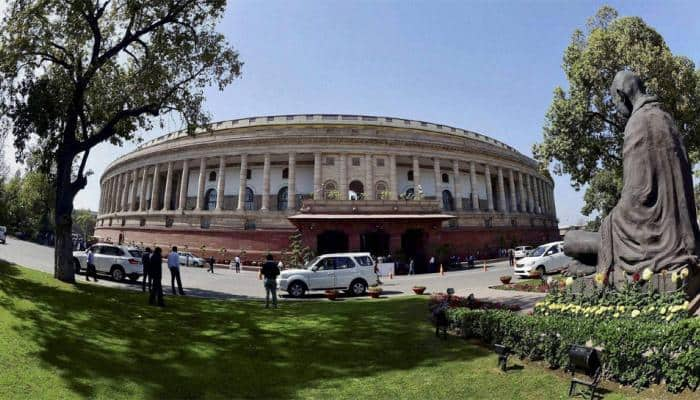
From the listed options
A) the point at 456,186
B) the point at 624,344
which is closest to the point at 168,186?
the point at 456,186

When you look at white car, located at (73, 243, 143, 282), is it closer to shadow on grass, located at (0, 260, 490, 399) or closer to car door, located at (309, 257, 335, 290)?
shadow on grass, located at (0, 260, 490, 399)

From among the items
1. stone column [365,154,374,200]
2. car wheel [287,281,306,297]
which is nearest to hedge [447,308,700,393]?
car wheel [287,281,306,297]

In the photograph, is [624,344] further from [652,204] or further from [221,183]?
[221,183]

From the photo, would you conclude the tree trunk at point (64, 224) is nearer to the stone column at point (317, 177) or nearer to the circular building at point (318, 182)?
the circular building at point (318, 182)

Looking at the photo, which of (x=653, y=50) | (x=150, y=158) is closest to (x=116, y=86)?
(x=653, y=50)

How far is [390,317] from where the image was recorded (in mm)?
11586

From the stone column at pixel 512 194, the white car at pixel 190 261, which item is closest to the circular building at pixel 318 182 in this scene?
the stone column at pixel 512 194

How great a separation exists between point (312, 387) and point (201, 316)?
649 cm

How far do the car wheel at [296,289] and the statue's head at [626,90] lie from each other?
1311 cm

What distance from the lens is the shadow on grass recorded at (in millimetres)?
6715

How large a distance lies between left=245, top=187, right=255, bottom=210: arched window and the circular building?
119mm

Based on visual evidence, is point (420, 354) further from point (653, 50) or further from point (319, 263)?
point (653, 50)

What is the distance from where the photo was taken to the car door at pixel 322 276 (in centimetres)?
1773

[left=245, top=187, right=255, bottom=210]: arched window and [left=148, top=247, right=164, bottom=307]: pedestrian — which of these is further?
[left=245, top=187, right=255, bottom=210]: arched window
